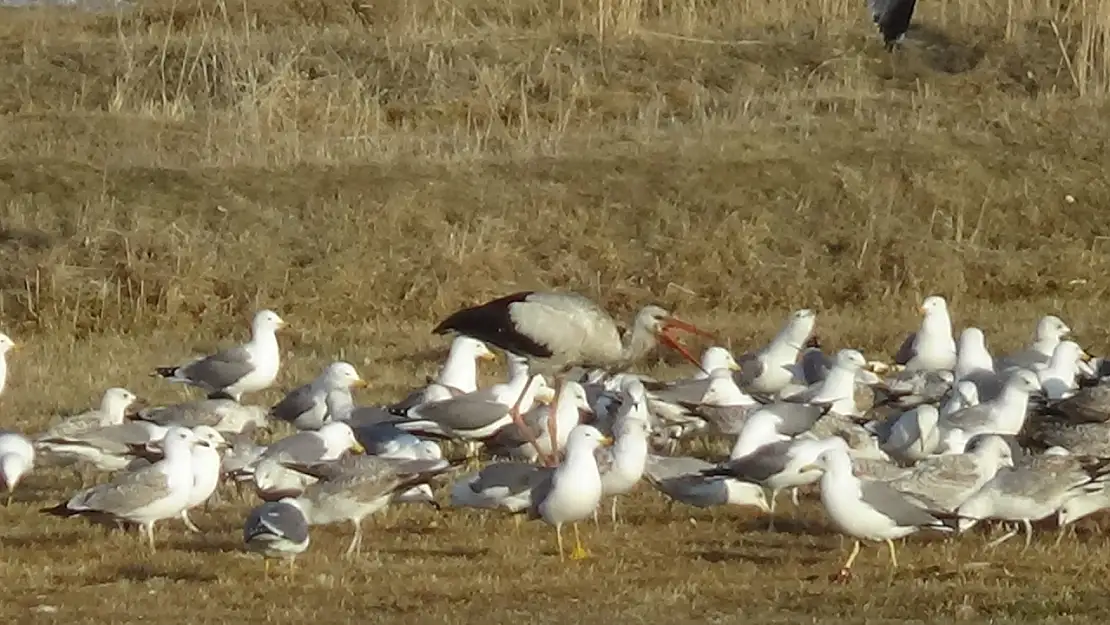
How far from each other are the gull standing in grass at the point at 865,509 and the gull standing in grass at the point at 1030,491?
0.74 ft

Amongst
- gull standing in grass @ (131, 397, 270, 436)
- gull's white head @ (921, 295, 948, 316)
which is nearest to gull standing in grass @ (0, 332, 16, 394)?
gull standing in grass @ (131, 397, 270, 436)

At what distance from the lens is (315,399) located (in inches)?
459

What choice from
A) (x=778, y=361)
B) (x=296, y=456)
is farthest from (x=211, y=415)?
(x=778, y=361)

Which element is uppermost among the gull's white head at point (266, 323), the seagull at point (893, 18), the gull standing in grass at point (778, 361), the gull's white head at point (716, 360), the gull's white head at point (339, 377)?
the seagull at point (893, 18)

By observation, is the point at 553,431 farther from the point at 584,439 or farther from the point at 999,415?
the point at 999,415

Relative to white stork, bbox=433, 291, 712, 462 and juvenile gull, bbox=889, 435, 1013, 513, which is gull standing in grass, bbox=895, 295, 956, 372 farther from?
juvenile gull, bbox=889, 435, 1013, 513

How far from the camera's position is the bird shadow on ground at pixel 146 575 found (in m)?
8.31

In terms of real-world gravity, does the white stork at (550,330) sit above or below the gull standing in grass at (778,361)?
above

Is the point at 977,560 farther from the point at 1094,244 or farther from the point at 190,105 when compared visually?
the point at 190,105

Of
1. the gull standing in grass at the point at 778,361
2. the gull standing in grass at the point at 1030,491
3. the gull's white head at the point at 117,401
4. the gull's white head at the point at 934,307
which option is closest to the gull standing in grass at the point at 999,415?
the gull standing in grass at the point at 1030,491

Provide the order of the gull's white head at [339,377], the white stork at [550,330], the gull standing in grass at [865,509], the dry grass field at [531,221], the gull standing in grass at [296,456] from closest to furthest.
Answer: the dry grass field at [531,221]
the gull standing in grass at [865,509]
the gull standing in grass at [296,456]
the white stork at [550,330]
the gull's white head at [339,377]

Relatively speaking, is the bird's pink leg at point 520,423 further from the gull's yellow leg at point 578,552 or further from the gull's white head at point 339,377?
the gull's yellow leg at point 578,552

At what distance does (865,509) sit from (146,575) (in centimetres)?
282

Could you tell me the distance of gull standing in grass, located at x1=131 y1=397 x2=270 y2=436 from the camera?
10.8 m
